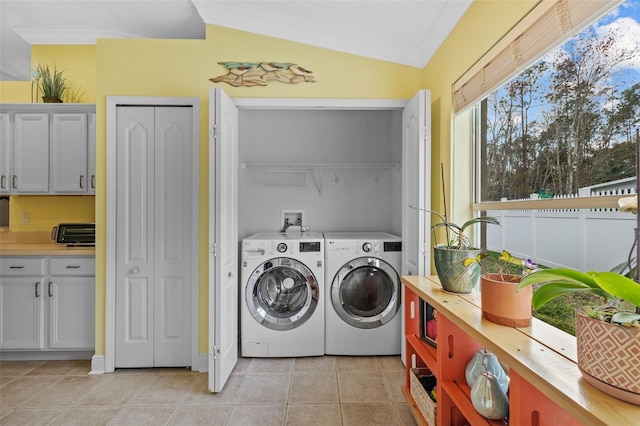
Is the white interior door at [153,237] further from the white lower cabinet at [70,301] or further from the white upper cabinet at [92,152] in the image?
the white upper cabinet at [92,152]

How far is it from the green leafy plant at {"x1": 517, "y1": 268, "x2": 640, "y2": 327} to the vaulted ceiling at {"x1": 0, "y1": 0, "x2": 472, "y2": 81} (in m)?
1.71

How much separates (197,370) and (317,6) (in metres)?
2.81

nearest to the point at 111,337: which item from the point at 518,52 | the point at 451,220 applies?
the point at 451,220

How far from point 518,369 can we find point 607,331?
0.27 meters

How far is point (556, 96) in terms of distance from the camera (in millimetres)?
1346

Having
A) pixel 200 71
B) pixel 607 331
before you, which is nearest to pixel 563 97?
pixel 607 331

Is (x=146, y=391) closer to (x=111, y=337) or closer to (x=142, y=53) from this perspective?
(x=111, y=337)

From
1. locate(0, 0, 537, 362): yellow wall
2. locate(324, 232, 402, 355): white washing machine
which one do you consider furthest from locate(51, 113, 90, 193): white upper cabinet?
locate(324, 232, 402, 355): white washing machine

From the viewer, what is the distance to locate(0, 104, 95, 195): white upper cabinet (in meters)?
2.66

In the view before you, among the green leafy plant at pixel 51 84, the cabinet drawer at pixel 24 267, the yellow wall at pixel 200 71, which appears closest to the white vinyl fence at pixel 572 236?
the yellow wall at pixel 200 71

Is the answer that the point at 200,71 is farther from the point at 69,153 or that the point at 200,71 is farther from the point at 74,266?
the point at 74,266

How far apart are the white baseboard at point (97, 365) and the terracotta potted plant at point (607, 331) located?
9.43ft

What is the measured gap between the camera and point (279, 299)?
263 centimetres

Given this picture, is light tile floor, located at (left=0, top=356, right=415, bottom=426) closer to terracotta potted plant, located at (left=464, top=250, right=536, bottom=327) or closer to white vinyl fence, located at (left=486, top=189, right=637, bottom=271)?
terracotta potted plant, located at (left=464, top=250, right=536, bottom=327)
